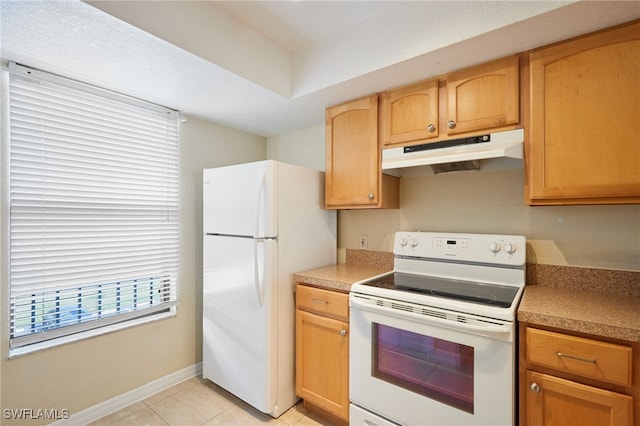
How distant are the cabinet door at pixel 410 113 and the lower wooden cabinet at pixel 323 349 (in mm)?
1044

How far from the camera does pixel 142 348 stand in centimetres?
218

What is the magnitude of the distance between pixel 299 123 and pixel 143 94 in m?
1.19

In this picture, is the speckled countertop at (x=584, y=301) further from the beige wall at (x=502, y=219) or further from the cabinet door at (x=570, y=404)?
the cabinet door at (x=570, y=404)

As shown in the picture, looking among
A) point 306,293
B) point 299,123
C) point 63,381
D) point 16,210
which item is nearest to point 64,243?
point 16,210

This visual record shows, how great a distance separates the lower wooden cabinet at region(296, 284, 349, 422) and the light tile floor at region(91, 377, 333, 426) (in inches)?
5.7

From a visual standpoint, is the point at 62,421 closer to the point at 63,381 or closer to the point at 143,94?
the point at 63,381

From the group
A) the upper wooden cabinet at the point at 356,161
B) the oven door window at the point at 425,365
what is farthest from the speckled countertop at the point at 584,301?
the upper wooden cabinet at the point at 356,161

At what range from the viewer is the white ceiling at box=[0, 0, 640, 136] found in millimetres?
1277

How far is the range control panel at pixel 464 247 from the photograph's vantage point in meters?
1.67

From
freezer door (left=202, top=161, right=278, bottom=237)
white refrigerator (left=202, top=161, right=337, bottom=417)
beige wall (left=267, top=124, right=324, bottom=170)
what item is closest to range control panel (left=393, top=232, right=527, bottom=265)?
white refrigerator (left=202, top=161, right=337, bottom=417)

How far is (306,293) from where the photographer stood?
1.97 meters

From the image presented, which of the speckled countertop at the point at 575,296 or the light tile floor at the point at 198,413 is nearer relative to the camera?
the speckled countertop at the point at 575,296

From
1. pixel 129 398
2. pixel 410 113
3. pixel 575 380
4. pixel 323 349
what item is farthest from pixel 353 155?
pixel 129 398

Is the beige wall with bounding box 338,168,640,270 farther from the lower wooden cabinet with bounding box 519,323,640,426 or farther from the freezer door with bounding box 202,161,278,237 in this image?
the freezer door with bounding box 202,161,278,237
